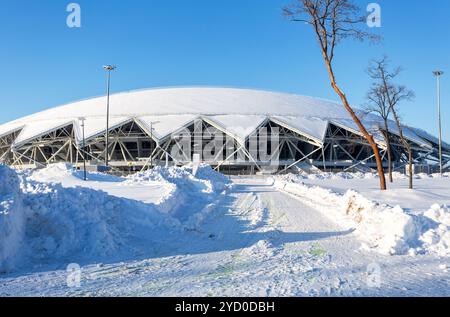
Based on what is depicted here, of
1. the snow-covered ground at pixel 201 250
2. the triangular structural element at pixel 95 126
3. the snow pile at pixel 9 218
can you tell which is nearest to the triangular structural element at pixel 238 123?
the triangular structural element at pixel 95 126

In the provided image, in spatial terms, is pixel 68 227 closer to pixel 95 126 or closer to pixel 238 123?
pixel 238 123

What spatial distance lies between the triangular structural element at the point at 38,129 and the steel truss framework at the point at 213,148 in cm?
55

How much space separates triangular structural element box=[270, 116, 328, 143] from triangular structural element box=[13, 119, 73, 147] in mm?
24179

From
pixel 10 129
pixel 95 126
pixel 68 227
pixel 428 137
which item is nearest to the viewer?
pixel 68 227

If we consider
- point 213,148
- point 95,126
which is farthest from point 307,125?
point 95,126

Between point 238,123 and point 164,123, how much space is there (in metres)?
8.20

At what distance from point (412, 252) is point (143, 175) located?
61.6 ft

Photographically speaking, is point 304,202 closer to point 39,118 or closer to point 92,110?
point 92,110

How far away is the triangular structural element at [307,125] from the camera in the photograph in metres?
43.2

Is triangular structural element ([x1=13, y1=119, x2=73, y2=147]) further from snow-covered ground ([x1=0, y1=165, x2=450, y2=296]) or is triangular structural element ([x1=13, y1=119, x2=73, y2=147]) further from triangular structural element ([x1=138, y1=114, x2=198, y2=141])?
snow-covered ground ([x1=0, y1=165, x2=450, y2=296])

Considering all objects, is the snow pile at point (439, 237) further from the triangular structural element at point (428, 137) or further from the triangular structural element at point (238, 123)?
the triangular structural element at point (428, 137)

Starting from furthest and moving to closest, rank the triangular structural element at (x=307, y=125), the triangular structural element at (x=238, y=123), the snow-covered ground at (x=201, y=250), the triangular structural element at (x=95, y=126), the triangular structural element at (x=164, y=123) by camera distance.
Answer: the triangular structural element at (x=307, y=125) → the triangular structural element at (x=95, y=126) → the triangular structural element at (x=164, y=123) → the triangular structural element at (x=238, y=123) → the snow-covered ground at (x=201, y=250)

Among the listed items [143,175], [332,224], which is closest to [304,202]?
[332,224]

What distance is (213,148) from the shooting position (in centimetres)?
4494
